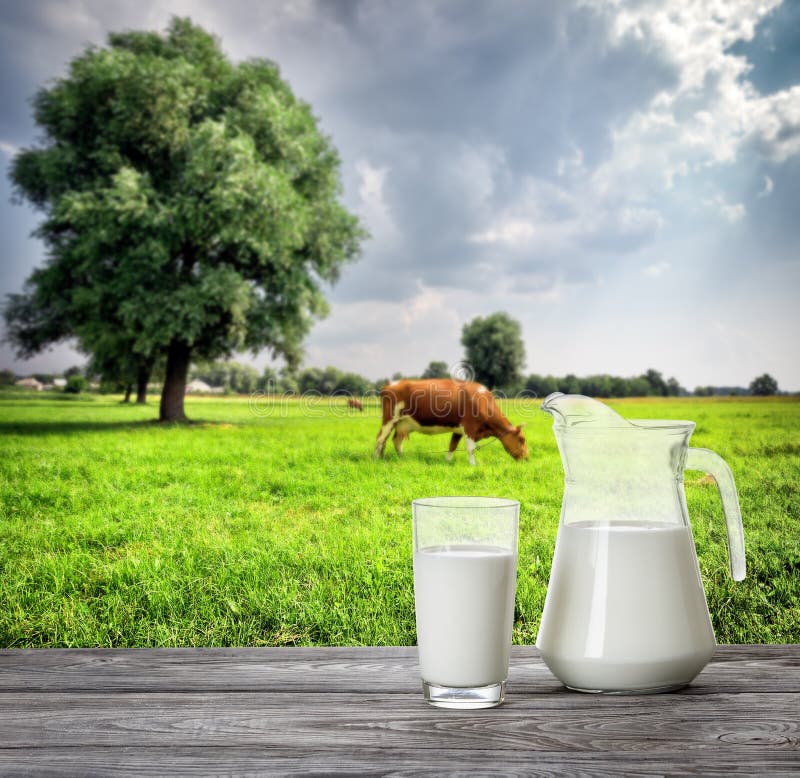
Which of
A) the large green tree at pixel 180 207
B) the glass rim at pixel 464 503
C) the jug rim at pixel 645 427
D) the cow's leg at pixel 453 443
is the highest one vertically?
the large green tree at pixel 180 207

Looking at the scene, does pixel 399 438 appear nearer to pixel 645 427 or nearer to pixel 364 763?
pixel 645 427

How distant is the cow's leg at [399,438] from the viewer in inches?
110

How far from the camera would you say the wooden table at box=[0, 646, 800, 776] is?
0.58m

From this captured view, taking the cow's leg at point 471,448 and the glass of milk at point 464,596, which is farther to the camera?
the cow's leg at point 471,448

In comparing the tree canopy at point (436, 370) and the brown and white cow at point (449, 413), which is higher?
the tree canopy at point (436, 370)

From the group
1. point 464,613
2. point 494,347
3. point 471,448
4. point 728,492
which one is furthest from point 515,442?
point 464,613

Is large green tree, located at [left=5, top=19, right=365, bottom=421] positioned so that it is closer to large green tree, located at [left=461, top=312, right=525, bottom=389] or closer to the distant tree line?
large green tree, located at [left=461, top=312, right=525, bottom=389]

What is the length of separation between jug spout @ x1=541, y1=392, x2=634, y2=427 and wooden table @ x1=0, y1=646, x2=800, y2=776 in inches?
10.4

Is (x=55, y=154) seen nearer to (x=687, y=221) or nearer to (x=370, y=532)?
(x=370, y=532)

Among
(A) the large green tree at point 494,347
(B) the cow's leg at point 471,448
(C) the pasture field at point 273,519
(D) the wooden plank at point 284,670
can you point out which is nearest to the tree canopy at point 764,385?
(C) the pasture field at point 273,519

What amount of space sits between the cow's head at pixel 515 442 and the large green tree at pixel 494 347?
7.2 inches

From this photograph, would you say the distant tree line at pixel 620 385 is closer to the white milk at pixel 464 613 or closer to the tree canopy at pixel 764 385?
the tree canopy at pixel 764 385

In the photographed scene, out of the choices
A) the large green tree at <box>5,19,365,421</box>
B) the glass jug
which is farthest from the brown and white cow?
the glass jug

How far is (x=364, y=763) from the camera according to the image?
22.6 inches
